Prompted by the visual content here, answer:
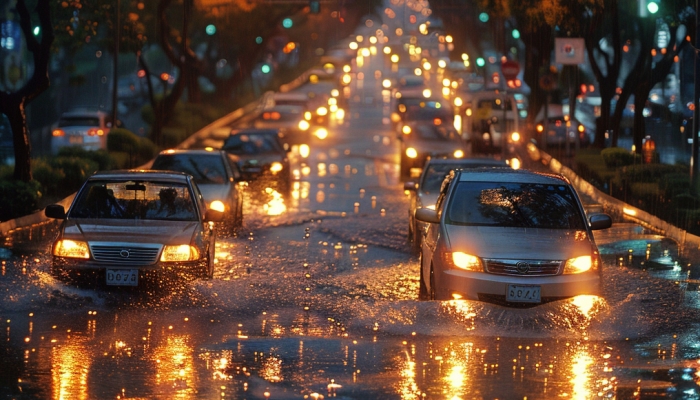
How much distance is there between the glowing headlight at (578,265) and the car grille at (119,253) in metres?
4.15

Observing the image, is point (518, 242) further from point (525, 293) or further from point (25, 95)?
point (25, 95)

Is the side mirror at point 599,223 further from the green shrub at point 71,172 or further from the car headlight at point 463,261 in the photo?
the green shrub at point 71,172

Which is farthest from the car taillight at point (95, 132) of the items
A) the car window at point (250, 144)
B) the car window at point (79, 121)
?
the car window at point (250, 144)

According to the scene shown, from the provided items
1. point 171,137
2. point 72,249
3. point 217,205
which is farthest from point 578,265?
point 171,137

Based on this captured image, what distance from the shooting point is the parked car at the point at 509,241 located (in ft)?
35.0

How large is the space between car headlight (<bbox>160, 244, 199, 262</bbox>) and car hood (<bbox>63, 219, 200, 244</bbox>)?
0.20 feet

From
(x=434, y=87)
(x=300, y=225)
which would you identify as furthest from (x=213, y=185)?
(x=434, y=87)

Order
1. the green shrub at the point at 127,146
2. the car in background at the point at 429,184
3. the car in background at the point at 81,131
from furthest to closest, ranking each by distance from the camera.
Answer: the car in background at the point at 81,131, the green shrub at the point at 127,146, the car in background at the point at 429,184

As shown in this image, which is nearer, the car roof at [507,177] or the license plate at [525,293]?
the license plate at [525,293]

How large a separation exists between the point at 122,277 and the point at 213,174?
303 inches

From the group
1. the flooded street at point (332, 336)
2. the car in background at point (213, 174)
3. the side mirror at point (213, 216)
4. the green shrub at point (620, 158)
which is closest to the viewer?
the flooded street at point (332, 336)

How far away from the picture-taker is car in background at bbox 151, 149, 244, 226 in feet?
59.5

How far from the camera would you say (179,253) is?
473 inches

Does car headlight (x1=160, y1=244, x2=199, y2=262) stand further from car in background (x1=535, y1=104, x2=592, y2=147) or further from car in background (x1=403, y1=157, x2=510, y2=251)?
car in background (x1=535, y1=104, x2=592, y2=147)
